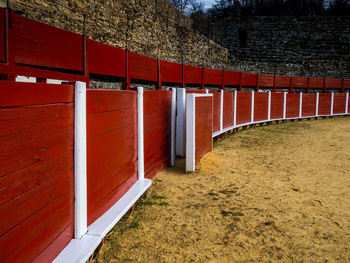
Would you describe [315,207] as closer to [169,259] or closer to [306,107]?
[169,259]

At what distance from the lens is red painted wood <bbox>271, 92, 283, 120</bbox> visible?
32.9 ft

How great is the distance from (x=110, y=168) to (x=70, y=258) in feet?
2.67

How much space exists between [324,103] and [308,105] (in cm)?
111

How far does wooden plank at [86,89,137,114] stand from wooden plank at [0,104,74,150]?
28 cm

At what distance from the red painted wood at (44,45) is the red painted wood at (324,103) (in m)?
11.1

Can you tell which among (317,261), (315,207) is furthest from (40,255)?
(315,207)

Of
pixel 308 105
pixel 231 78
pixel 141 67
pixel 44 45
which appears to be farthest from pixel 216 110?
pixel 308 105

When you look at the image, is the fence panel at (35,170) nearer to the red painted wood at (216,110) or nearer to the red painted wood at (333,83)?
the red painted wood at (216,110)

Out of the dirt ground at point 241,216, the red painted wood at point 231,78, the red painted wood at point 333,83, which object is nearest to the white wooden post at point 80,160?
the dirt ground at point 241,216

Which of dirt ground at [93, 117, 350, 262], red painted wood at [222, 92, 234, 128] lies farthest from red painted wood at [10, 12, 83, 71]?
red painted wood at [222, 92, 234, 128]

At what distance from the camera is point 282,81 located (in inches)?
508

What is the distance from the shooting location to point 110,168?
220cm

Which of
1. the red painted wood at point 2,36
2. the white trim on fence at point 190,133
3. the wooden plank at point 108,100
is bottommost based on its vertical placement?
the white trim on fence at point 190,133

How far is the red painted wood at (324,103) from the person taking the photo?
39.8ft
